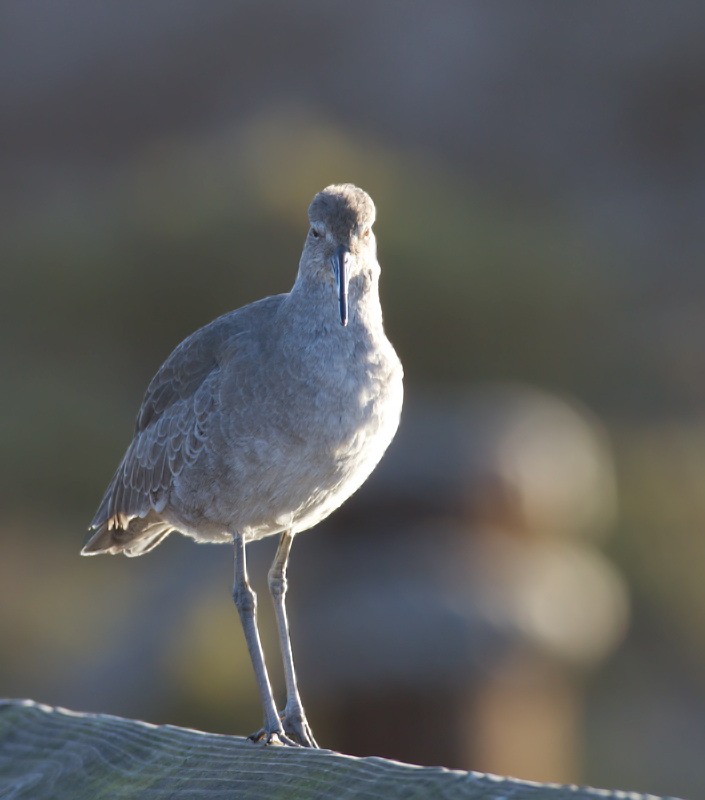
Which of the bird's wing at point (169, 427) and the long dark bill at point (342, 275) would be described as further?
the bird's wing at point (169, 427)

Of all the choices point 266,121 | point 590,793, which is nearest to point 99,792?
point 590,793

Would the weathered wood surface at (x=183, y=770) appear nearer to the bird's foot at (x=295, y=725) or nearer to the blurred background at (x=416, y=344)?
the bird's foot at (x=295, y=725)

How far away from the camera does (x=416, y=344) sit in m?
15.6

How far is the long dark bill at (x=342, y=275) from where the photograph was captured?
4.59 metres

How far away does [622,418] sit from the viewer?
17.3 metres

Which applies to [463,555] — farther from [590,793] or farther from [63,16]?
[63,16]

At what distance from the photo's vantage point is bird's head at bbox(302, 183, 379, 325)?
4.93 meters

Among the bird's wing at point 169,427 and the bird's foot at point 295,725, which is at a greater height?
the bird's wing at point 169,427

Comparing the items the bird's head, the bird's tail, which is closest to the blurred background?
the bird's tail

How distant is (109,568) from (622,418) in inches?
364

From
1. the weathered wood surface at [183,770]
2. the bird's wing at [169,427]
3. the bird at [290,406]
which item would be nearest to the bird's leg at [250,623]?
the bird at [290,406]

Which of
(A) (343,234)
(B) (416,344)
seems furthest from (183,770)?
(B) (416,344)

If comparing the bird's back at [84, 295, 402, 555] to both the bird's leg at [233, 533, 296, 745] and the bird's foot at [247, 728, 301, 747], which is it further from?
the bird's foot at [247, 728, 301, 747]

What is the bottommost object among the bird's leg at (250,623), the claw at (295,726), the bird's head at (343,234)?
the claw at (295,726)
